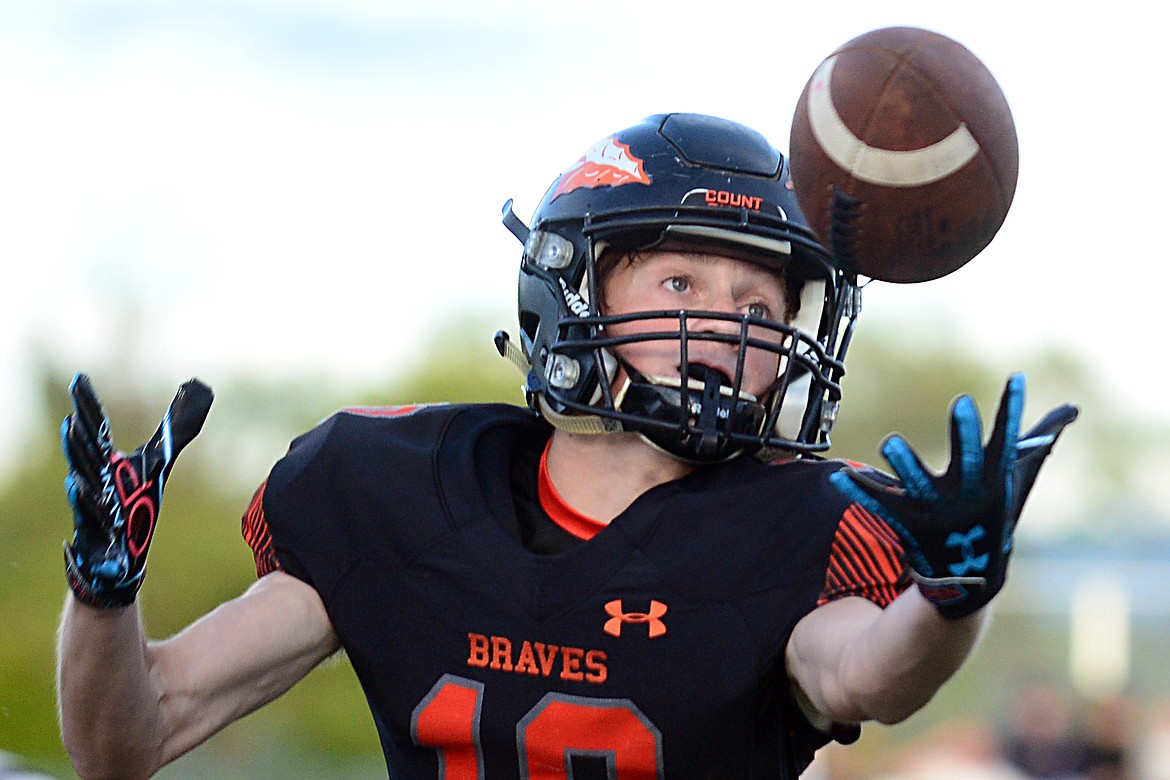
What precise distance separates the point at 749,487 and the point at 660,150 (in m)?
0.63

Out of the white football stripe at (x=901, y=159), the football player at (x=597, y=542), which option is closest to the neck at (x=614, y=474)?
the football player at (x=597, y=542)

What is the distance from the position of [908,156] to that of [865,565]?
2.03ft

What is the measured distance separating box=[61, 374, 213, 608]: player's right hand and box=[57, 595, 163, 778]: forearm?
2.0 inches

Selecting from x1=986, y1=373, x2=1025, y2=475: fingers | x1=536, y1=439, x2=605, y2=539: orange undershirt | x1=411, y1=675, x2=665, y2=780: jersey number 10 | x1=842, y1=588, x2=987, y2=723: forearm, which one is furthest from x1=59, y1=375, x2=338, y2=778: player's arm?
x1=986, y1=373, x2=1025, y2=475: fingers

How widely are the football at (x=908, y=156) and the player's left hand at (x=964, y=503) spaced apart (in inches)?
23.2

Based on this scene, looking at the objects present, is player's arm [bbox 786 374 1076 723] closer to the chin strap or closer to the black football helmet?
the black football helmet

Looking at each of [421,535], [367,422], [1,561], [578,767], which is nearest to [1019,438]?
[578,767]

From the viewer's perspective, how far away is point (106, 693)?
7.66 feet

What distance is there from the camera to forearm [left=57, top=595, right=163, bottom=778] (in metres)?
2.30

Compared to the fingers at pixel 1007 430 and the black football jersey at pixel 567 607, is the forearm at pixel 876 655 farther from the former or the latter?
the fingers at pixel 1007 430

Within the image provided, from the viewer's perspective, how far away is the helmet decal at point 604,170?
9.13 ft

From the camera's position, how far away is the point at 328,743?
11328 mm

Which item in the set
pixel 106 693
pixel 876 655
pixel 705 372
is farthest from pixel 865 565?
pixel 106 693

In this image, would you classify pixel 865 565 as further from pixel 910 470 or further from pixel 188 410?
pixel 188 410
